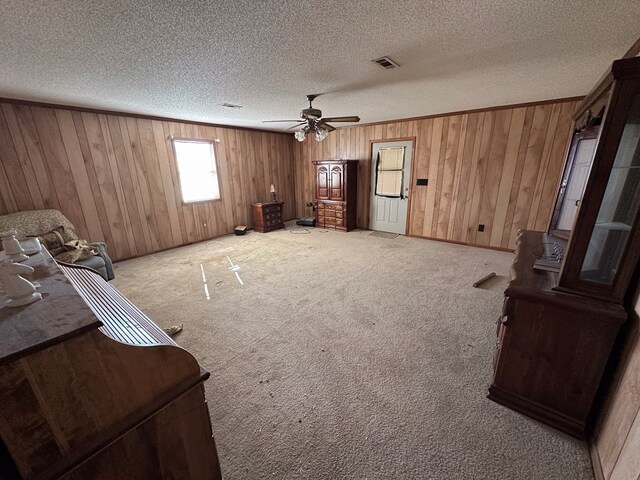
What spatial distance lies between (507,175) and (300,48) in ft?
12.4

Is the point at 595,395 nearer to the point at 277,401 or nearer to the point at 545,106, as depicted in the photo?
the point at 277,401

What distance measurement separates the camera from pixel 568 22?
5.22 feet

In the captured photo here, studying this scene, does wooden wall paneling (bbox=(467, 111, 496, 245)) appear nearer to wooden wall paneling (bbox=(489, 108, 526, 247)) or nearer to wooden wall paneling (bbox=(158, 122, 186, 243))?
wooden wall paneling (bbox=(489, 108, 526, 247))

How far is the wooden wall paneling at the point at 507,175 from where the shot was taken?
377 cm

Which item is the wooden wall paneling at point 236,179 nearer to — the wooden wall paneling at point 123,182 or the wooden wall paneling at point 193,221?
the wooden wall paneling at point 193,221

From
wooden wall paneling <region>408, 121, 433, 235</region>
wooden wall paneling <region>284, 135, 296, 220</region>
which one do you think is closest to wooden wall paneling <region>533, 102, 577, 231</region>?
wooden wall paneling <region>408, 121, 433, 235</region>

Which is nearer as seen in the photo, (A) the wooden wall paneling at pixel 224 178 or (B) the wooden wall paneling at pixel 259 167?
(A) the wooden wall paneling at pixel 224 178

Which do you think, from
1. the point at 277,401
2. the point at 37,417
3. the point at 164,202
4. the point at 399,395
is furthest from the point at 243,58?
the point at 164,202

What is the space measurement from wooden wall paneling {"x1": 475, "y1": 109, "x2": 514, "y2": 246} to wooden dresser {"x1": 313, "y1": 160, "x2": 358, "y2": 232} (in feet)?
7.95

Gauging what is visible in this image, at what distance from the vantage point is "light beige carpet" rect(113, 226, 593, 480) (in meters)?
1.27

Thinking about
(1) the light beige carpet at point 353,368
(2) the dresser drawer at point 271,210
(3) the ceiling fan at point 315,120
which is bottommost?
(1) the light beige carpet at point 353,368

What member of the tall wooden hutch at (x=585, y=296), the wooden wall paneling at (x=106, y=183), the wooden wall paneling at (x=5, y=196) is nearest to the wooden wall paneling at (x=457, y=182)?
the tall wooden hutch at (x=585, y=296)

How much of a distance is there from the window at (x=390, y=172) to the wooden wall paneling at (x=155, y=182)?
13.4 ft

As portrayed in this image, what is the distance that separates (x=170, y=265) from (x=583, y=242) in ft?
14.4
